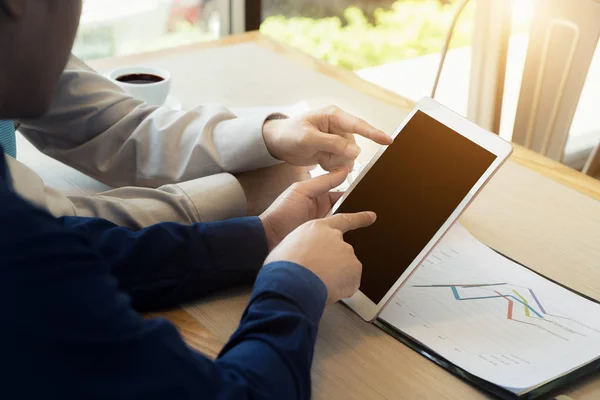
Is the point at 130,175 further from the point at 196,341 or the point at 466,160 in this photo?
the point at 466,160

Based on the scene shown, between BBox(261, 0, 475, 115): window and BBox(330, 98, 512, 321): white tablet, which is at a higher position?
BBox(330, 98, 512, 321): white tablet

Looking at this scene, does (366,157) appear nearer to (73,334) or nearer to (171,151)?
(171,151)

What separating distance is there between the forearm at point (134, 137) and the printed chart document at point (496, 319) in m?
0.32

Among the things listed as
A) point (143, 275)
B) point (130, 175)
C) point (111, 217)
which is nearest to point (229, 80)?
point (130, 175)

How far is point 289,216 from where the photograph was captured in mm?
900

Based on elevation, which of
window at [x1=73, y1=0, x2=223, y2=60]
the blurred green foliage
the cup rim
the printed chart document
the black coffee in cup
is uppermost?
the cup rim

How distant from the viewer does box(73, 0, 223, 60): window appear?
2498 millimetres

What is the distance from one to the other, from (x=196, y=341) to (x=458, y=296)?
0.31 m

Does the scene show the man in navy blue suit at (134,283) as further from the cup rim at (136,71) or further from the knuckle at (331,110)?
the cup rim at (136,71)

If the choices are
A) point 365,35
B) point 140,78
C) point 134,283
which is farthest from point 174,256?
→ point 365,35

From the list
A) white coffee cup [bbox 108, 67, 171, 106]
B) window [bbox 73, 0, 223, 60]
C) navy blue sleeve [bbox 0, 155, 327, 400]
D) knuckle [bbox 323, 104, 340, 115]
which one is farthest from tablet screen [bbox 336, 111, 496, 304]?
window [bbox 73, 0, 223, 60]

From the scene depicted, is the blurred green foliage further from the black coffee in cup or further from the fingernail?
the fingernail

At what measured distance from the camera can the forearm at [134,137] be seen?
1.04m

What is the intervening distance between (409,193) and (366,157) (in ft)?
1.09
